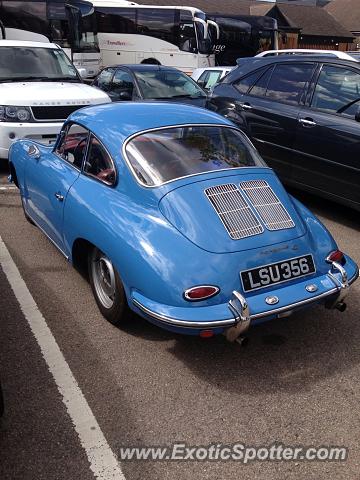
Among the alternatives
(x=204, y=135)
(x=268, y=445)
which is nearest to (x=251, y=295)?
(x=268, y=445)

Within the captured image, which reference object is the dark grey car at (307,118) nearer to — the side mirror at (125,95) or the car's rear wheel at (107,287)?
the side mirror at (125,95)

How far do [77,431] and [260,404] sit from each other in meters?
1.05

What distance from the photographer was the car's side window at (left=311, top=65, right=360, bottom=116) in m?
5.33

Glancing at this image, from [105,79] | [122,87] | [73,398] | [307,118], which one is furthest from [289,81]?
[105,79]

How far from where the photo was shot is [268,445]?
2.53m

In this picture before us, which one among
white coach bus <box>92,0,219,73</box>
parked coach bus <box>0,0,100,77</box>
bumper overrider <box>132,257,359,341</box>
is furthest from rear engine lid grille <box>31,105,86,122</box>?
white coach bus <box>92,0,219,73</box>

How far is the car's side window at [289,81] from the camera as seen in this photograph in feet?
19.2

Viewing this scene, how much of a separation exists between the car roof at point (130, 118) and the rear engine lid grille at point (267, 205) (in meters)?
0.78

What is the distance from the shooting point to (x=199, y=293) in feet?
9.26

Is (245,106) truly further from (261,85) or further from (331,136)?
(331,136)

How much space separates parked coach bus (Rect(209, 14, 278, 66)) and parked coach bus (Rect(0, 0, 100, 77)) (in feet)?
22.2

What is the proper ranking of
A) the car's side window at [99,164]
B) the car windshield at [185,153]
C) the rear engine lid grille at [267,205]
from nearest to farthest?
the rear engine lid grille at [267,205] → the car windshield at [185,153] → the car's side window at [99,164]

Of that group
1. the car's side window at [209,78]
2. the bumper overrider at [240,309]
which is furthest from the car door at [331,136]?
the car's side window at [209,78]

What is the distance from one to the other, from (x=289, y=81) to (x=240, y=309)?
4209 millimetres
